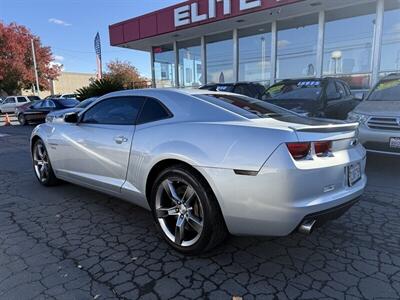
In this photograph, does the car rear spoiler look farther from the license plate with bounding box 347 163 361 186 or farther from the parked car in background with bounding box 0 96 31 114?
the parked car in background with bounding box 0 96 31 114

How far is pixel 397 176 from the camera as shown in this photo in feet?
18.2

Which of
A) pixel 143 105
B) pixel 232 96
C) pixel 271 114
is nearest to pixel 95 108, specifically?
pixel 143 105

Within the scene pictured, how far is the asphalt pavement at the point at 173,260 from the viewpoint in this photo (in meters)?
2.52

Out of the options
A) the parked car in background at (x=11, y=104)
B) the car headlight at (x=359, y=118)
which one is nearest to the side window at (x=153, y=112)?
the car headlight at (x=359, y=118)

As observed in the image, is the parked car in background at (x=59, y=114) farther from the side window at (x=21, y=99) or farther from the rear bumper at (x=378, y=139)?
the side window at (x=21, y=99)

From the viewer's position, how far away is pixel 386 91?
6.92 m

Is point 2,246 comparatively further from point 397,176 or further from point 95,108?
point 397,176

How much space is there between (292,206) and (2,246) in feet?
9.10

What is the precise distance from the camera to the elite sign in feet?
40.3

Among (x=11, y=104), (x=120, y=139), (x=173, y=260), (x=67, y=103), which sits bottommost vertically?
(x=173, y=260)

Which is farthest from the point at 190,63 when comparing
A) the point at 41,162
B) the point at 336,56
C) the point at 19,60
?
the point at 19,60

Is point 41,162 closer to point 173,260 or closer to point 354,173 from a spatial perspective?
point 173,260

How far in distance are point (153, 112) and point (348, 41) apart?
11594 millimetres

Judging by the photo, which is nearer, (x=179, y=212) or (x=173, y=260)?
(x=173, y=260)
